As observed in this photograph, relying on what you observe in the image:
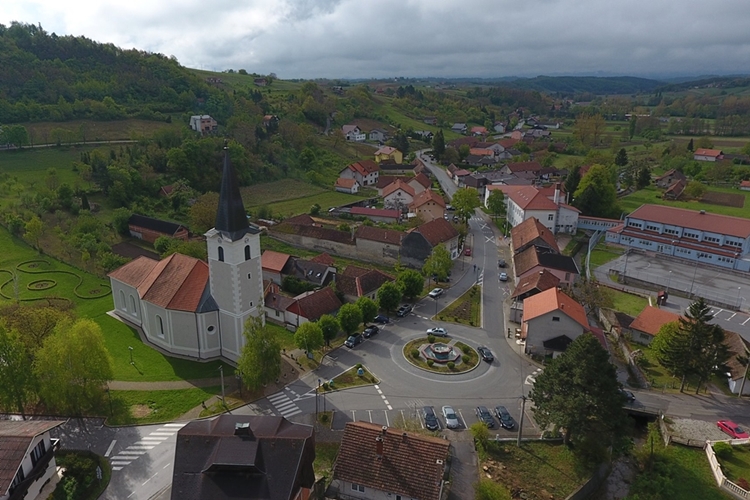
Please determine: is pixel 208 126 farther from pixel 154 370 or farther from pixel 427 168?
pixel 154 370

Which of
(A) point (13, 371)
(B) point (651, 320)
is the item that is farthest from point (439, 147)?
(A) point (13, 371)

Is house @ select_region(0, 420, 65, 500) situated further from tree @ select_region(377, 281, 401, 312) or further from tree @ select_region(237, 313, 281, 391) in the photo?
tree @ select_region(377, 281, 401, 312)

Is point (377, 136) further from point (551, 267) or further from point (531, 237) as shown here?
point (551, 267)

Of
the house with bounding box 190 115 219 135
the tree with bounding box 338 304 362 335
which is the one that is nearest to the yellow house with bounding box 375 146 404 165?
the house with bounding box 190 115 219 135

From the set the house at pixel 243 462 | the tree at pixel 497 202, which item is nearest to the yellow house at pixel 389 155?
the tree at pixel 497 202

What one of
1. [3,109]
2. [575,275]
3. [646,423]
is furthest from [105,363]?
[3,109]

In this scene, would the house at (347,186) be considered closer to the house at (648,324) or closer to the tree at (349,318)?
the tree at (349,318)

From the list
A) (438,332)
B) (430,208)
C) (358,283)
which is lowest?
(438,332)
